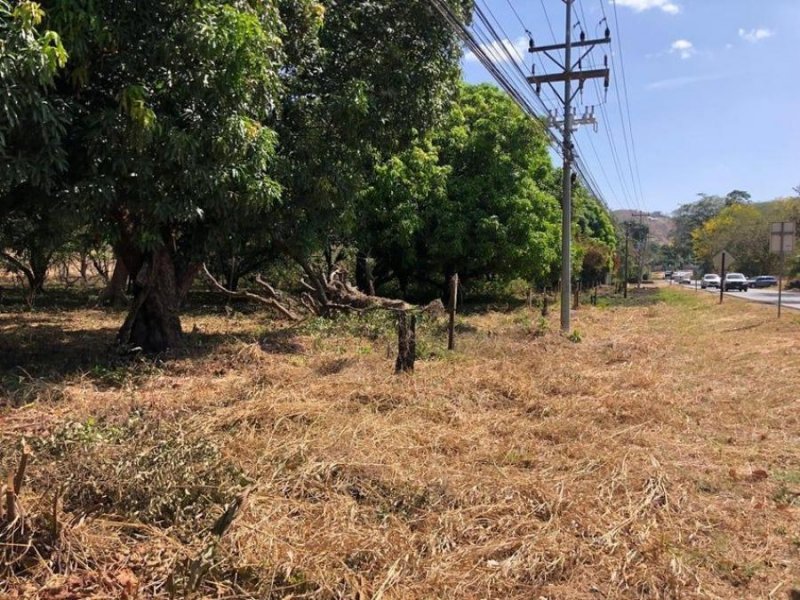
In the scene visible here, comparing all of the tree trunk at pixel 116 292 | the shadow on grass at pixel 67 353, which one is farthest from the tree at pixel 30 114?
the tree trunk at pixel 116 292

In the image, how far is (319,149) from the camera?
11094 millimetres

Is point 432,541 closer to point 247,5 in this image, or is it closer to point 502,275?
point 247,5

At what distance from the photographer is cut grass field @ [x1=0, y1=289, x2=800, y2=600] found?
11.3ft

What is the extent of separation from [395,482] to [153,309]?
743 centimetres

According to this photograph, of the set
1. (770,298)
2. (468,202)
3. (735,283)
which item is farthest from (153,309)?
(735,283)

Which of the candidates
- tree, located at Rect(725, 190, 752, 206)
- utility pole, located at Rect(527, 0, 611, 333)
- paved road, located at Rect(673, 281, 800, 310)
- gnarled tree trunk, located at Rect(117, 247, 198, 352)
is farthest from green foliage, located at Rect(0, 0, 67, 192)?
tree, located at Rect(725, 190, 752, 206)

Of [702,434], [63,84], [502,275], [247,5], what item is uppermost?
[247,5]

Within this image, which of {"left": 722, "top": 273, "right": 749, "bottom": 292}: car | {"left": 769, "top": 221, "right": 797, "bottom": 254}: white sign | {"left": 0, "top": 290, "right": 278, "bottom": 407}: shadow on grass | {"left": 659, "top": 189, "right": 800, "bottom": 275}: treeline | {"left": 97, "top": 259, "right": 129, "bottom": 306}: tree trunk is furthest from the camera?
{"left": 659, "top": 189, "right": 800, "bottom": 275}: treeline

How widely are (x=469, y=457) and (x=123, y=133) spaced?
5304mm

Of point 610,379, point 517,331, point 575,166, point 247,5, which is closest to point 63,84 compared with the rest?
point 247,5

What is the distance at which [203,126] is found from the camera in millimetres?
7770

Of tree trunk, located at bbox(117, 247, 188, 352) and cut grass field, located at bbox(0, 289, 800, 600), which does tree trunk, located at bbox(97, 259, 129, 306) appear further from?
cut grass field, located at bbox(0, 289, 800, 600)

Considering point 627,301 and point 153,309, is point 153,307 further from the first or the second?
point 627,301

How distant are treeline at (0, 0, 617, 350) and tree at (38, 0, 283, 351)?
0.07 feet
